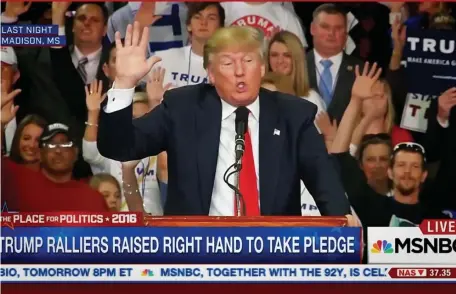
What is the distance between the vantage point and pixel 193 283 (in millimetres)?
3277

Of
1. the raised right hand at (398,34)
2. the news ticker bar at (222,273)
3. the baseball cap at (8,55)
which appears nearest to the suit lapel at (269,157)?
the news ticker bar at (222,273)

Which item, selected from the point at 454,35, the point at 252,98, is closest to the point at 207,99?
the point at 252,98

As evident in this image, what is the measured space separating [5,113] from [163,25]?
2.11 feet

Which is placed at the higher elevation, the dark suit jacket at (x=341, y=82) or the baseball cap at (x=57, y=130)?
the dark suit jacket at (x=341, y=82)

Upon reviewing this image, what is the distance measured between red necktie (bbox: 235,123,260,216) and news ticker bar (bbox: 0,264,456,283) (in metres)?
0.20

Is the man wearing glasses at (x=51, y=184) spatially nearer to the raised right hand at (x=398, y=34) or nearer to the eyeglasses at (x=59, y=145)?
the eyeglasses at (x=59, y=145)

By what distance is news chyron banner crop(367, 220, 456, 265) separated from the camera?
3.28m

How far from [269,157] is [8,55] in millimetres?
1001

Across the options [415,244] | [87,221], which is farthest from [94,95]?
[415,244]

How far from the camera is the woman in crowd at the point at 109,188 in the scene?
10.8 feet

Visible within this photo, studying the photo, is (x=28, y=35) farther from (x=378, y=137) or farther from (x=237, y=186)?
(x=378, y=137)

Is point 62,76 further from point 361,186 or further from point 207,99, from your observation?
point 361,186

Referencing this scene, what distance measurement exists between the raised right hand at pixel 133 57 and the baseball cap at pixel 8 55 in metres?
0.37

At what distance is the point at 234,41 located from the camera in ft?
10.8
